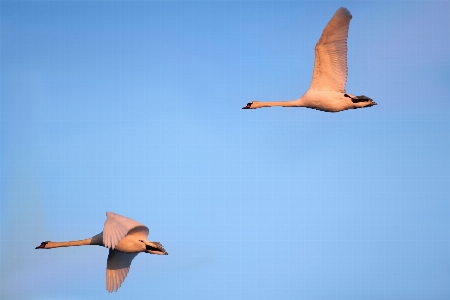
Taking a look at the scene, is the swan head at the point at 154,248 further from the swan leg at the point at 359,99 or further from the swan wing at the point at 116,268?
the swan leg at the point at 359,99

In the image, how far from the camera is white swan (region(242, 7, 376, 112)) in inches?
1195

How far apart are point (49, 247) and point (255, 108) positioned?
10.4 meters

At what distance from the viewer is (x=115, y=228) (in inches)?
993

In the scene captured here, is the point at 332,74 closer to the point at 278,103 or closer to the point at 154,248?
the point at 278,103

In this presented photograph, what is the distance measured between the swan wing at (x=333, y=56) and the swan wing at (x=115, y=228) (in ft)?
31.8

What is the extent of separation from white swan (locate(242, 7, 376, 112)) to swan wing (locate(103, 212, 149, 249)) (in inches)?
362

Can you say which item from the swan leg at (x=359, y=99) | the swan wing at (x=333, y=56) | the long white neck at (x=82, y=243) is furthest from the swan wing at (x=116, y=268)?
the swan leg at (x=359, y=99)

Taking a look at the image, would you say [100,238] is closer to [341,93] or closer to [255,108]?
[255,108]

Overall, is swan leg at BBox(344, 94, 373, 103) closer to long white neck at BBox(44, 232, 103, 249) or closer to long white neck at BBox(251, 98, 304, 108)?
long white neck at BBox(251, 98, 304, 108)

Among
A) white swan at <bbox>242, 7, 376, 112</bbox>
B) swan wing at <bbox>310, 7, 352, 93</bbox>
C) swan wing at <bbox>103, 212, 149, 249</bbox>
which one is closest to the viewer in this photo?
swan wing at <bbox>103, 212, 149, 249</bbox>

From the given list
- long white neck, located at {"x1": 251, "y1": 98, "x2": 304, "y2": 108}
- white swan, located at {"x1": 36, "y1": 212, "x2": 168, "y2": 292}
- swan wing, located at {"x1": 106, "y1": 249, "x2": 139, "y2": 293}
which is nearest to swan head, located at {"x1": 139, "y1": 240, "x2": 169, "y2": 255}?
white swan, located at {"x1": 36, "y1": 212, "x2": 168, "y2": 292}

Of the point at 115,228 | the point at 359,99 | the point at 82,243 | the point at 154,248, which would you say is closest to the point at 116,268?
the point at 82,243

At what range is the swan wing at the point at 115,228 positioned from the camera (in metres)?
24.5

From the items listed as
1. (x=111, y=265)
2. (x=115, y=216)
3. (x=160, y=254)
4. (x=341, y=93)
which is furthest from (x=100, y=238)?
(x=341, y=93)
